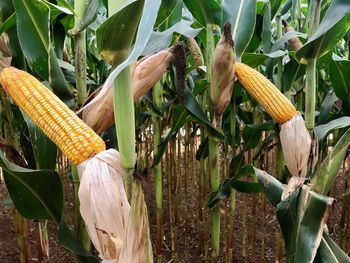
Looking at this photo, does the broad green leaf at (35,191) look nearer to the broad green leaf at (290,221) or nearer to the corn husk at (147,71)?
the corn husk at (147,71)

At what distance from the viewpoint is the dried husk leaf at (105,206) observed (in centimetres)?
74

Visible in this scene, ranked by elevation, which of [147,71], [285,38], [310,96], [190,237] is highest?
[285,38]

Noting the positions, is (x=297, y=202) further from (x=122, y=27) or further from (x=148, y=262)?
(x=122, y=27)

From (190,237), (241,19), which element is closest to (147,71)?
(241,19)

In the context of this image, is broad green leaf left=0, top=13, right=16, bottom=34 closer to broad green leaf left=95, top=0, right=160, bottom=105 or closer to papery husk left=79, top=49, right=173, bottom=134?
papery husk left=79, top=49, right=173, bottom=134

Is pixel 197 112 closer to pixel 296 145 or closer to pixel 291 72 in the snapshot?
pixel 296 145

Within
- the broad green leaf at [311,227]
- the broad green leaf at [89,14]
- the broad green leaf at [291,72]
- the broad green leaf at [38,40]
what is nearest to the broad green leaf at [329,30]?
the broad green leaf at [291,72]

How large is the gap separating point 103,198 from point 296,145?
30.1 inches

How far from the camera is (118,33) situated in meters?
0.75

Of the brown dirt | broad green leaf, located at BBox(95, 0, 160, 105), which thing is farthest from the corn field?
the brown dirt

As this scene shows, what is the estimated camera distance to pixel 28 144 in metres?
1.49

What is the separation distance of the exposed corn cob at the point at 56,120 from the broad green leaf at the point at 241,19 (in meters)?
0.91

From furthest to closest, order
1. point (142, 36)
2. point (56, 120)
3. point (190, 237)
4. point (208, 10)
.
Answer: point (190, 237) < point (208, 10) < point (56, 120) < point (142, 36)

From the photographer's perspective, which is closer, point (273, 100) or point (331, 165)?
point (331, 165)
